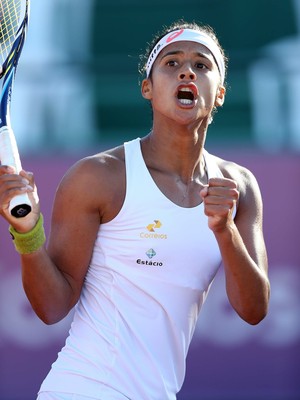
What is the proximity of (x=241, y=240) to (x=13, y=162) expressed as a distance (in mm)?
923

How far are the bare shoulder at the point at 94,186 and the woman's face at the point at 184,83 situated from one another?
13.9 inches

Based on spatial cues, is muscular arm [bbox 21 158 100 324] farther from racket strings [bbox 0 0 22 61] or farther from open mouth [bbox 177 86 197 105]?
racket strings [bbox 0 0 22 61]

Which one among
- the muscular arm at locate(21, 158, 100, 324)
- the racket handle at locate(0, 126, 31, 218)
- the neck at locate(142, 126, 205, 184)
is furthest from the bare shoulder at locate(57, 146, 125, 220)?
the racket handle at locate(0, 126, 31, 218)

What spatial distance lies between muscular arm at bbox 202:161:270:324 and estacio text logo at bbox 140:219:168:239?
0.86 feet

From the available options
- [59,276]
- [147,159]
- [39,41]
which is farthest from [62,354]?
[39,41]

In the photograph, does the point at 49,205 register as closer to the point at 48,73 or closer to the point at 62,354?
the point at 48,73

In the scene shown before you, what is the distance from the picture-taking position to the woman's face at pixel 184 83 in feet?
14.2

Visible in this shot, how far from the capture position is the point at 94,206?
4.10 meters

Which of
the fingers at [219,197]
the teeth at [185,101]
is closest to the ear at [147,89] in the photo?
the teeth at [185,101]

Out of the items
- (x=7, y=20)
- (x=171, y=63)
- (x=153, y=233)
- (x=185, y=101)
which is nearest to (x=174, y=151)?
(x=185, y=101)

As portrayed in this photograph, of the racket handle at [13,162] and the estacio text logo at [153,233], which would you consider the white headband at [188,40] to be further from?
the racket handle at [13,162]

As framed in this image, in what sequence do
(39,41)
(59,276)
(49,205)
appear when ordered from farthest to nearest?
(39,41)
(49,205)
(59,276)

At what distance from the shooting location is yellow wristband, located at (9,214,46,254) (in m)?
3.75

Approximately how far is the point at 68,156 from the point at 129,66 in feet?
4.08
